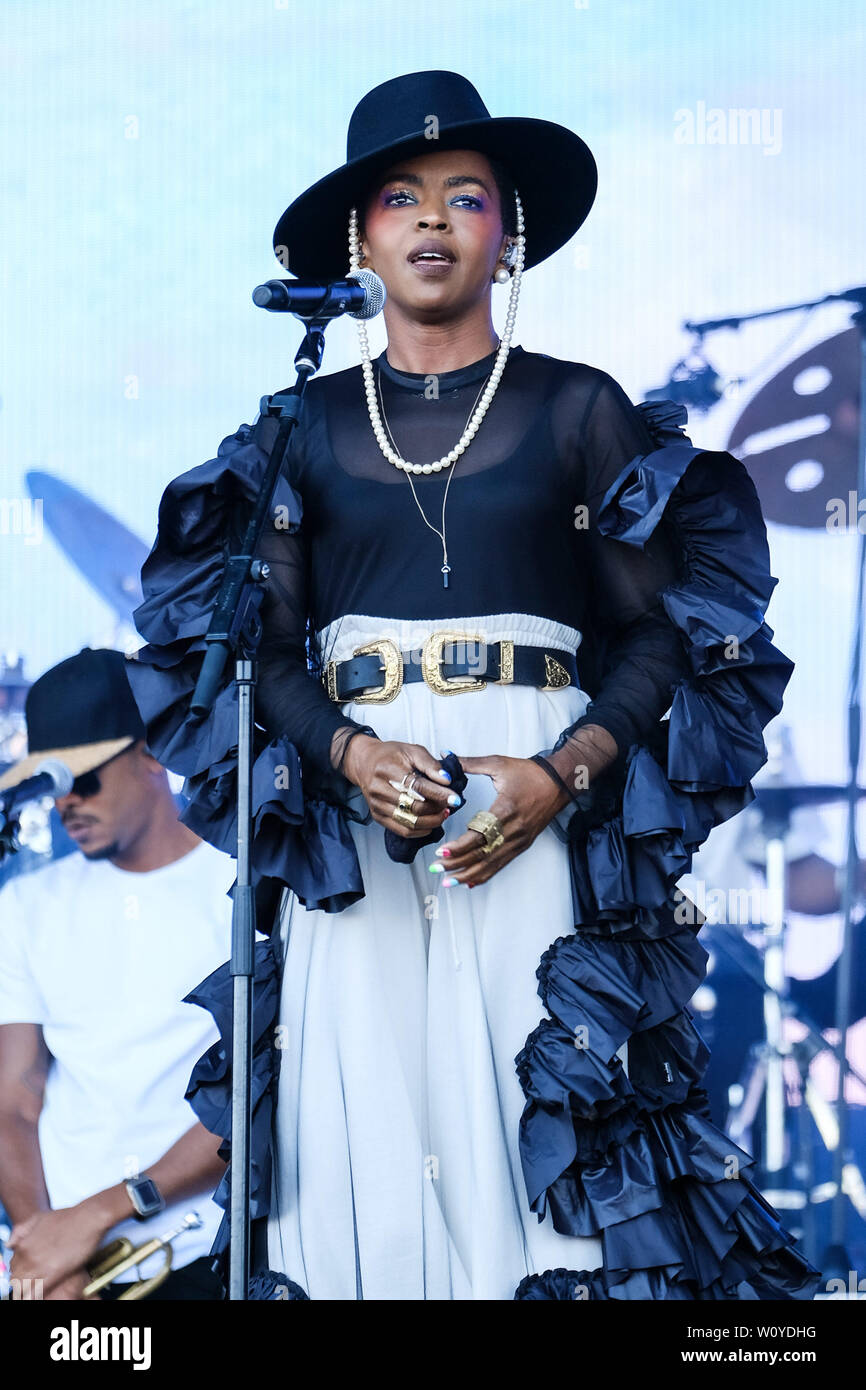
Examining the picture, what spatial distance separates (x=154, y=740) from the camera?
2.85 metres

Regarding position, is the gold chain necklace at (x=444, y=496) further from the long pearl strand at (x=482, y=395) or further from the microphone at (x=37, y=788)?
the microphone at (x=37, y=788)

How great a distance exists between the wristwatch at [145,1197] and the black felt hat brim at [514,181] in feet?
5.64

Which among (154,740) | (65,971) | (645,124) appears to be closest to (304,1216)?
(154,740)

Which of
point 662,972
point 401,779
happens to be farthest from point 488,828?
point 662,972

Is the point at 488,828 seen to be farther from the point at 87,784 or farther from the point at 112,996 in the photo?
the point at 87,784

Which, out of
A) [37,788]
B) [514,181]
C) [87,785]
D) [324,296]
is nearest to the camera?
[324,296]

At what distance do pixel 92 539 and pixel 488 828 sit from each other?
1.50 m

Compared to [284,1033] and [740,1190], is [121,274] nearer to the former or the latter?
[284,1033]

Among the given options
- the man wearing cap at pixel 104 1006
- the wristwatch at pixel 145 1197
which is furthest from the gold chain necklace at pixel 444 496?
the wristwatch at pixel 145 1197

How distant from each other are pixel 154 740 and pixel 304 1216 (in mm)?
772

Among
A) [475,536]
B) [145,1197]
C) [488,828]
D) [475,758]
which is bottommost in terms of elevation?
[145,1197]

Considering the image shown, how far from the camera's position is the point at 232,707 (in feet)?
9.06

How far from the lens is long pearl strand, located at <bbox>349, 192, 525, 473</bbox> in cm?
279

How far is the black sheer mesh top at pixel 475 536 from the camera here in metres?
2.72
